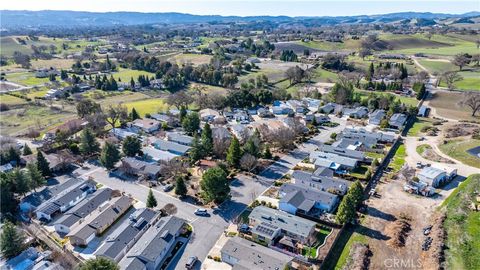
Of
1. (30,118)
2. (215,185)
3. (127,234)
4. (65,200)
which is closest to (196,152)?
(215,185)

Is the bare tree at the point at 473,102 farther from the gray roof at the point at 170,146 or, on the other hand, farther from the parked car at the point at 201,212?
the parked car at the point at 201,212

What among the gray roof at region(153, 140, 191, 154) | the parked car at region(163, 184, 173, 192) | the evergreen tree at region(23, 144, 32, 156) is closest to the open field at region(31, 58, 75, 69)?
the evergreen tree at region(23, 144, 32, 156)

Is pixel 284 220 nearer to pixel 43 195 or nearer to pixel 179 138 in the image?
pixel 179 138

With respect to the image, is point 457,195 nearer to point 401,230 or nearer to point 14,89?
point 401,230

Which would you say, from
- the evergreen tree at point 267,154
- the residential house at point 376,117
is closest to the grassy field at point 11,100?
the evergreen tree at point 267,154

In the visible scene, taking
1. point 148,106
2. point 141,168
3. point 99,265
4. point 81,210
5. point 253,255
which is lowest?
point 148,106
